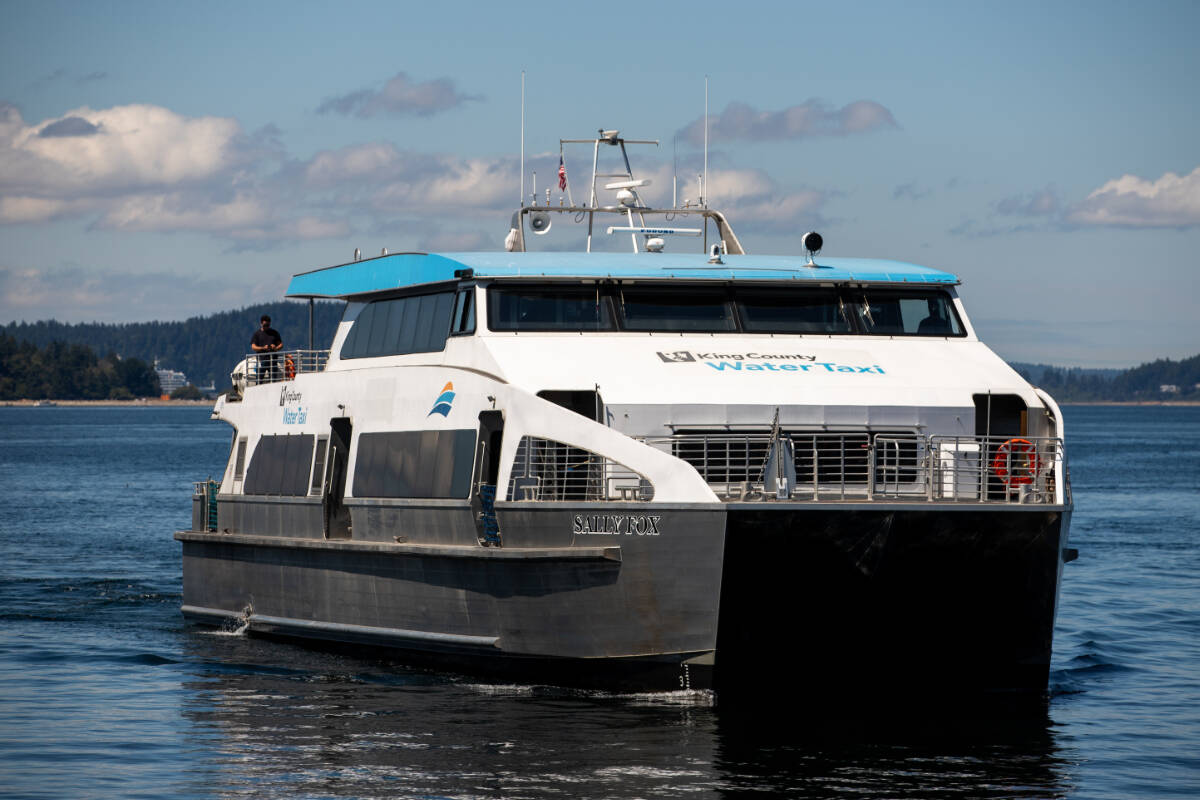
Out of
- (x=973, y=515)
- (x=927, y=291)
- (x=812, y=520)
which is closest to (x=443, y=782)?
(x=812, y=520)

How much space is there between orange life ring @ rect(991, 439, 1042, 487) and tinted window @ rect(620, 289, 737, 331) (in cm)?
302

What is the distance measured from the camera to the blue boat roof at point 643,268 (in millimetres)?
16875

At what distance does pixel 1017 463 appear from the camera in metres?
15.9

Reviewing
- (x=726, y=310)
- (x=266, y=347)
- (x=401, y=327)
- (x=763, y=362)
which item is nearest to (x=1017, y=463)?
(x=763, y=362)

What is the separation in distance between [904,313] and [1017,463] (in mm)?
2304

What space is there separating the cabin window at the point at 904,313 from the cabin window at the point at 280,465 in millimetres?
6532

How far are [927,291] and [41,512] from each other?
105 ft

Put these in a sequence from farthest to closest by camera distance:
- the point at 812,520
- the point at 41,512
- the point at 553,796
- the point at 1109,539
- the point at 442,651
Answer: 1. the point at 41,512
2. the point at 1109,539
3. the point at 442,651
4. the point at 812,520
5. the point at 553,796

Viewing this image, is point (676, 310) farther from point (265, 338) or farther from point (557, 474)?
point (265, 338)

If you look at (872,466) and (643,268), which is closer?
(872,466)

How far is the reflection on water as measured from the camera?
504 inches

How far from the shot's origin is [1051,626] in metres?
15.1

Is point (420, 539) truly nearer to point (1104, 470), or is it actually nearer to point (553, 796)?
point (553, 796)

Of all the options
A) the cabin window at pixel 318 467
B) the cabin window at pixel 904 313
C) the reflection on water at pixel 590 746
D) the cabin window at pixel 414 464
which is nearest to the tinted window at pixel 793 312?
the cabin window at pixel 904 313
